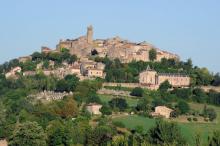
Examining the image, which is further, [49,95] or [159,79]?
[159,79]

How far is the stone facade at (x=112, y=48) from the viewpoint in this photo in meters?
72.8

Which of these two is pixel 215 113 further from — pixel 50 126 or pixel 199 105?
pixel 50 126

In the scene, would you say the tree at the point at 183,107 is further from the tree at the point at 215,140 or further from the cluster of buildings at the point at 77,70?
the tree at the point at 215,140

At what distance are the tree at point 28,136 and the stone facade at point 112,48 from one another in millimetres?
29229

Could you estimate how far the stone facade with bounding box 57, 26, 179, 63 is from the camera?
239 ft

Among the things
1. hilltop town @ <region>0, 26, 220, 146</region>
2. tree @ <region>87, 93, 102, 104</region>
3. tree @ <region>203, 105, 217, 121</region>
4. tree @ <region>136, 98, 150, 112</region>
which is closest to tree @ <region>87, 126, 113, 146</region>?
hilltop town @ <region>0, 26, 220, 146</region>

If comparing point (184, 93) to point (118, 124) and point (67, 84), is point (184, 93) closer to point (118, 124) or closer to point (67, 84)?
point (67, 84)

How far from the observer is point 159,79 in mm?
65938

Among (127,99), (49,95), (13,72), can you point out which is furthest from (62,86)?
(13,72)

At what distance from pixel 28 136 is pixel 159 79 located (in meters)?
24.9

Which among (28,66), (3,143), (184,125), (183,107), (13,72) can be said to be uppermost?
(28,66)

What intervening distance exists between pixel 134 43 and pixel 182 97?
18.0 m

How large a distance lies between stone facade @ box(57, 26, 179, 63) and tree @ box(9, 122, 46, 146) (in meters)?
29.2

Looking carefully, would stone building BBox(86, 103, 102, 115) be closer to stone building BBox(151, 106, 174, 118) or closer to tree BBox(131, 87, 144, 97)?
stone building BBox(151, 106, 174, 118)
